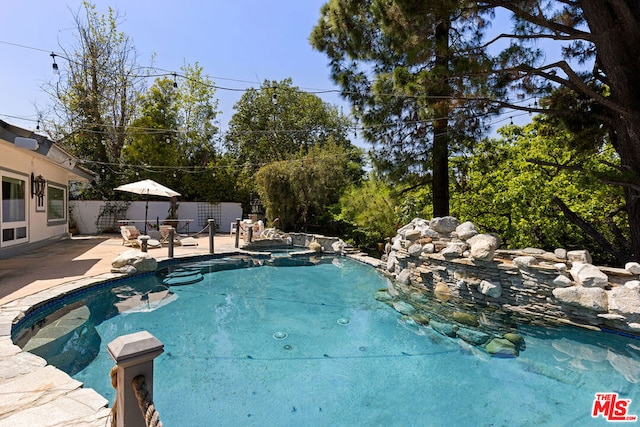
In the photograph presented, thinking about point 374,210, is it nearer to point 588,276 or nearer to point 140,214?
→ point 588,276

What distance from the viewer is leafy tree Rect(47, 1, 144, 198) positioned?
17.2 meters

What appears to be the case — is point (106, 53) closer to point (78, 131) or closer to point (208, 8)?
point (78, 131)

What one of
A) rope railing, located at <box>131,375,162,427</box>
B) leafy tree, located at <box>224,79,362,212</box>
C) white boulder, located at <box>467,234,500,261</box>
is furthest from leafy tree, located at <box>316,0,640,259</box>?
leafy tree, located at <box>224,79,362,212</box>

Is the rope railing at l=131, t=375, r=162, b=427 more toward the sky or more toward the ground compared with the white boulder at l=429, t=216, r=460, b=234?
more toward the ground

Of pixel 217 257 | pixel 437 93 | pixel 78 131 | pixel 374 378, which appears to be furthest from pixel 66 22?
pixel 374 378

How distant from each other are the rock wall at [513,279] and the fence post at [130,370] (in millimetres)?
5955

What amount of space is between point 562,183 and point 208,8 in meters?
11.0

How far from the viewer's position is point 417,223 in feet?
28.7

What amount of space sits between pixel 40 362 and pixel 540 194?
31.4 feet

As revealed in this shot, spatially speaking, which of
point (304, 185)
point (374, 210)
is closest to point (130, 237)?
point (304, 185)

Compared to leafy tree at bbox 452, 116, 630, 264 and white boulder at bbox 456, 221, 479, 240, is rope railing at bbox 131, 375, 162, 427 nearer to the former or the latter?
white boulder at bbox 456, 221, 479, 240

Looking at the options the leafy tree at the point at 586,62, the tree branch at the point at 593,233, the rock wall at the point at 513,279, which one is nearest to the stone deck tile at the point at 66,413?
the rock wall at the point at 513,279

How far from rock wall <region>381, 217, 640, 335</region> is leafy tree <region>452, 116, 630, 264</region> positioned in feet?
5.62

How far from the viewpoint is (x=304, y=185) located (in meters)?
14.6
